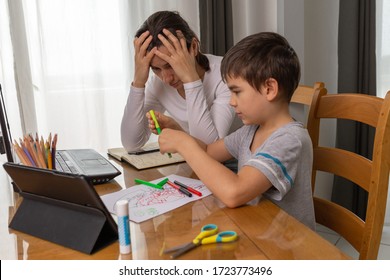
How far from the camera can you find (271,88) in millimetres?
1036

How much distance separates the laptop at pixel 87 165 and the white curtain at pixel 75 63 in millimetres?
988

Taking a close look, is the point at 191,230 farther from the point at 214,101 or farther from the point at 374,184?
the point at 214,101

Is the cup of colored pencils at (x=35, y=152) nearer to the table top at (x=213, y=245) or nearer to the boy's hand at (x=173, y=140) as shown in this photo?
the table top at (x=213, y=245)

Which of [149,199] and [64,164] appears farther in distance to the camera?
[64,164]

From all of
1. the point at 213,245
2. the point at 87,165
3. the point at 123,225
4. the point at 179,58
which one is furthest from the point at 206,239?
the point at 179,58

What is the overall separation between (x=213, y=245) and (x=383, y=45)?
71.0 inches

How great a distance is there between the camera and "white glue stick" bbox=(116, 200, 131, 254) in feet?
2.30

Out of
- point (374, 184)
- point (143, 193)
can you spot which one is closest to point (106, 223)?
point (143, 193)

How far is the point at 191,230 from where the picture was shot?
0.81 m

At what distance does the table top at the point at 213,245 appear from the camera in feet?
2.34

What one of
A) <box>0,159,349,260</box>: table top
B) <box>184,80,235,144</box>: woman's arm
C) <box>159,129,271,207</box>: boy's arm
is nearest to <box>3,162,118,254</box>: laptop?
<box>0,159,349,260</box>: table top

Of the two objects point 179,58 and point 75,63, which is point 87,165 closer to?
point 179,58
